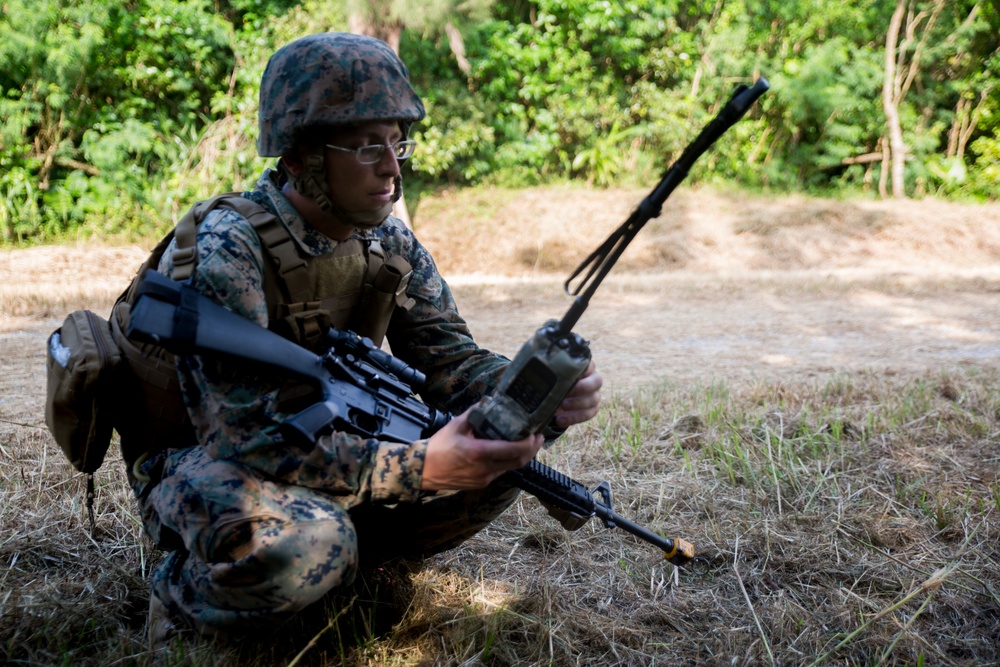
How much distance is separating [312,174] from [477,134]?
33.0ft

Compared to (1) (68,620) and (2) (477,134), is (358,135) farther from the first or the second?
(2) (477,134)

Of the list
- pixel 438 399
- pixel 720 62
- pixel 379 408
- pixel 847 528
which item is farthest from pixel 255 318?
pixel 720 62

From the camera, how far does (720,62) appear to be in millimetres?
13297

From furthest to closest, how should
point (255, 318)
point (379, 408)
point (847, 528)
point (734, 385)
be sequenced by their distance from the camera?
point (734, 385) → point (847, 528) → point (379, 408) → point (255, 318)

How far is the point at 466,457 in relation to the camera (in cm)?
187

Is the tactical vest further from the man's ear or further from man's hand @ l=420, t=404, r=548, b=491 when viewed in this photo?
man's hand @ l=420, t=404, r=548, b=491

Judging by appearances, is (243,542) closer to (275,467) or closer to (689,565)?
(275,467)

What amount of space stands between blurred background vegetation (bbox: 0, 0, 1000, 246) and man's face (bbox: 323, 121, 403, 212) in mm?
8111

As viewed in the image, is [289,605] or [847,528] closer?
[289,605]

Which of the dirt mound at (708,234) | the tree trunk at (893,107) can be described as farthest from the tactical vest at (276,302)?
the tree trunk at (893,107)

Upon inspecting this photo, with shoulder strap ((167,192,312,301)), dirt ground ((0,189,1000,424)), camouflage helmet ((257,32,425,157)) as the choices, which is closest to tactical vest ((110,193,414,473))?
shoulder strap ((167,192,312,301))

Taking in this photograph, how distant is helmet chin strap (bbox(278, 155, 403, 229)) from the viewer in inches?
86.0

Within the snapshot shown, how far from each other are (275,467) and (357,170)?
2.57 ft

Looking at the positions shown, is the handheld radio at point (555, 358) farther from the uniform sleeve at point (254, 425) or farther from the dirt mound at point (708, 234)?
the dirt mound at point (708, 234)
